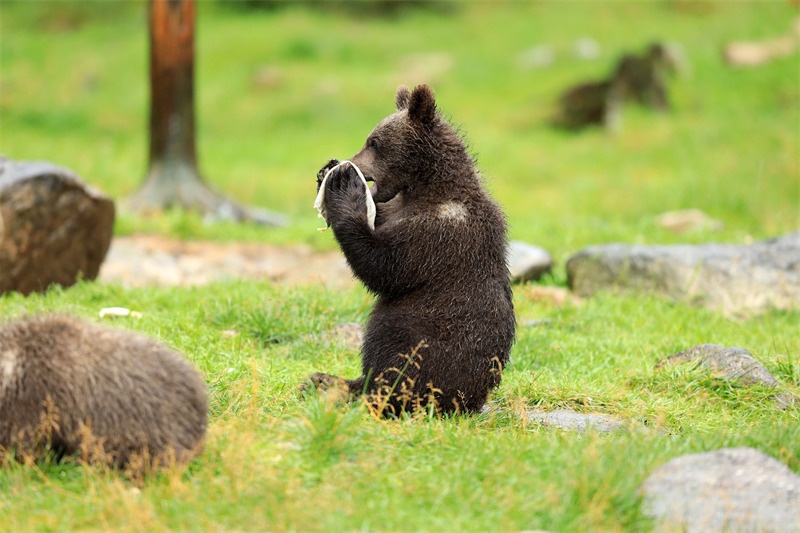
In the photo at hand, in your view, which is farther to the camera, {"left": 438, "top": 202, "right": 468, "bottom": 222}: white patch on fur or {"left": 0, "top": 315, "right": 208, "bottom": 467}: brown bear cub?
{"left": 438, "top": 202, "right": 468, "bottom": 222}: white patch on fur

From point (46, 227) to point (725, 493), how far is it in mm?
6450

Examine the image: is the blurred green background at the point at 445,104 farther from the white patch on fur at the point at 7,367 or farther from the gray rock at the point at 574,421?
the white patch on fur at the point at 7,367

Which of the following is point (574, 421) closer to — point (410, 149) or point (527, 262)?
point (410, 149)

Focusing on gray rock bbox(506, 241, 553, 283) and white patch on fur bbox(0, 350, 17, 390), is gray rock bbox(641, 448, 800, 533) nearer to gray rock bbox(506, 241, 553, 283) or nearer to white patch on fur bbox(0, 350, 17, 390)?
white patch on fur bbox(0, 350, 17, 390)

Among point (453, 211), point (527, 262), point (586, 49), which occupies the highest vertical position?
point (586, 49)

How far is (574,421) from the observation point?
5066mm

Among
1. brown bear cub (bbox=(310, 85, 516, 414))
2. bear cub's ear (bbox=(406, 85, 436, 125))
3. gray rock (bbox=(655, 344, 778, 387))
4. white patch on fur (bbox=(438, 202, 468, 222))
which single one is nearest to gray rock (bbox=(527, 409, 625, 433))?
brown bear cub (bbox=(310, 85, 516, 414))

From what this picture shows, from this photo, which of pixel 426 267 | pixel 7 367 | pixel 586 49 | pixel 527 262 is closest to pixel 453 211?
pixel 426 267

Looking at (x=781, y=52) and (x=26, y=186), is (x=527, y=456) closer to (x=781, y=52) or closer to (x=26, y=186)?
(x=26, y=186)

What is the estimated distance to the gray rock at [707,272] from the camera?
840cm

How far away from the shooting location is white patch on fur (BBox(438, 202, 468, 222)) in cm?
496

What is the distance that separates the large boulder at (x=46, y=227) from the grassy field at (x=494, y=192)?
55 cm

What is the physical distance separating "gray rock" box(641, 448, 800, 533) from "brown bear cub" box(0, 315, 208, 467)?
6.99ft

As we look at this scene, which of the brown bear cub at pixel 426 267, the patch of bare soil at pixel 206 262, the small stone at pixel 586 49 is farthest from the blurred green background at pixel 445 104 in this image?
the brown bear cub at pixel 426 267
